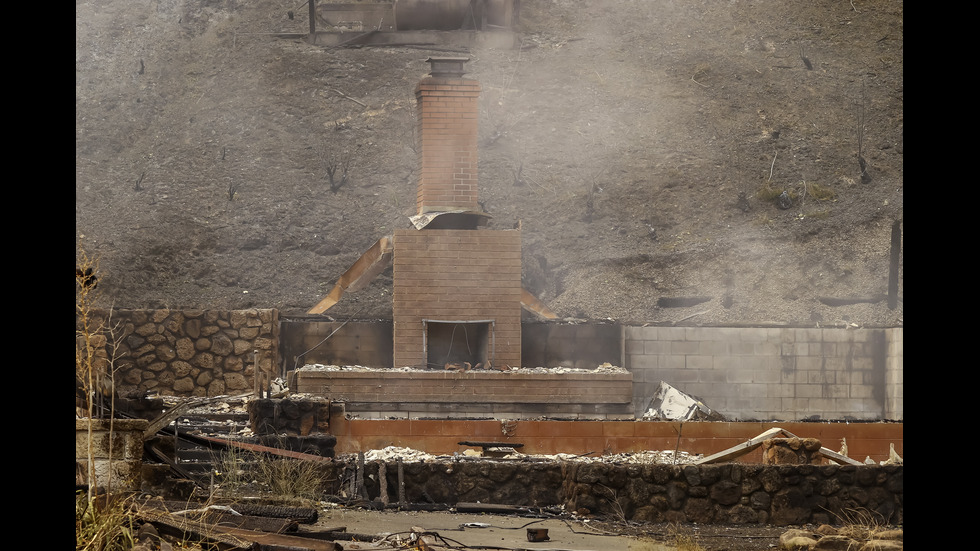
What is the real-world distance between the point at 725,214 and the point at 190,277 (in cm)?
1298

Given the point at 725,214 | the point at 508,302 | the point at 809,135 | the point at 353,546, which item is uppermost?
the point at 809,135

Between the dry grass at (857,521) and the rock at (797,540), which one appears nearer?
the rock at (797,540)

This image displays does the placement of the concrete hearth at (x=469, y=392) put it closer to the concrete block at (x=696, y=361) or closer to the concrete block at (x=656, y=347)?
the concrete block at (x=656, y=347)

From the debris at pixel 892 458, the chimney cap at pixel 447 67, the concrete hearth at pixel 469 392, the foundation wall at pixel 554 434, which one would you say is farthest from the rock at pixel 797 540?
the chimney cap at pixel 447 67

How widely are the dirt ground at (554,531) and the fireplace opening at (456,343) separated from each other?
5643 millimetres

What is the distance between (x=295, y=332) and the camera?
16.5 m

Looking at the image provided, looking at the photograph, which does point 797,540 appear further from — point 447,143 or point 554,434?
point 447,143

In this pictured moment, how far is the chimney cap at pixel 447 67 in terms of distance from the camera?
1535 centimetres

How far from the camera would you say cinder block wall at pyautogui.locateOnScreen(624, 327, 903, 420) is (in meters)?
16.0

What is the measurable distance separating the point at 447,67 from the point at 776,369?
6924 mm

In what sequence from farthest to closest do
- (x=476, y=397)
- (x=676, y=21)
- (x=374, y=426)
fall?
(x=676, y=21) < (x=476, y=397) < (x=374, y=426)

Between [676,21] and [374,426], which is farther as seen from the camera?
[676,21]
